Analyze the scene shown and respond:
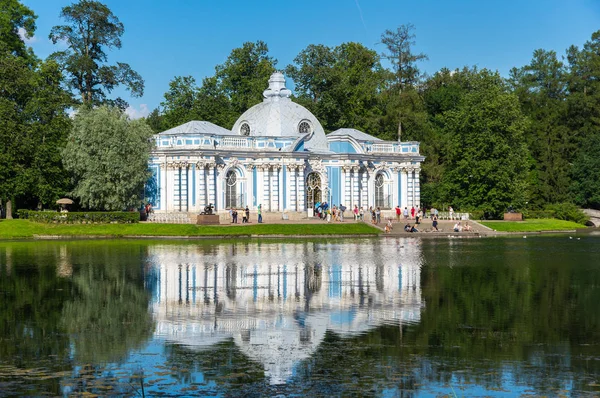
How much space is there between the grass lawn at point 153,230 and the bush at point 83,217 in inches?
28.2

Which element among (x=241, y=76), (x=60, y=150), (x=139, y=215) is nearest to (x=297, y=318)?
(x=139, y=215)

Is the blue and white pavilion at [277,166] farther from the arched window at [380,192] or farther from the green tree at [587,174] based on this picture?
the green tree at [587,174]

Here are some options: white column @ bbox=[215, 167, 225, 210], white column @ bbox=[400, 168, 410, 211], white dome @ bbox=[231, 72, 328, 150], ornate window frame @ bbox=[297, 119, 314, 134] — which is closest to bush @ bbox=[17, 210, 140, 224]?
white column @ bbox=[215, 167, 225, 210]

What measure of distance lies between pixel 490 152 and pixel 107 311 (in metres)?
56.1

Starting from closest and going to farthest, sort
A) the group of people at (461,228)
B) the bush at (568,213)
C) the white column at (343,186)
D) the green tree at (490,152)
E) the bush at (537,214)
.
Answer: the group of people at (461,228), the green tree at (490,152), the white column at (343,186), the bush at (537,214), the bush at (568,213)

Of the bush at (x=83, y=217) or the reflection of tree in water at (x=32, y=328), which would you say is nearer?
the reflection of tree in water at (x=32, y=328)

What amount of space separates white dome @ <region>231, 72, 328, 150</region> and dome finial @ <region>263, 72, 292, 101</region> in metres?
0.55

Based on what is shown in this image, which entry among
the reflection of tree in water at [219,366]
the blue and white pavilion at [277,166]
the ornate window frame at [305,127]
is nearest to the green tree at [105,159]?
the blue and white pavilion at [277,166]

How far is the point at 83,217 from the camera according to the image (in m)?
60.0

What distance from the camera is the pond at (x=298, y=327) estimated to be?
50.3 ft

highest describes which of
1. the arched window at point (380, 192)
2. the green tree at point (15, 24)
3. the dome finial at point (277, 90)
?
the green tree at point (15, 24)

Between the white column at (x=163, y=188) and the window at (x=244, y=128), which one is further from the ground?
the window at (x=244, y=128)

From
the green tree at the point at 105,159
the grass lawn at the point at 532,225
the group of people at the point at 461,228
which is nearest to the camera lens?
the group of people at the point at 461,228

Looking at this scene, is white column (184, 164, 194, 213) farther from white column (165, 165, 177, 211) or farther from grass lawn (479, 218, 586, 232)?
grass lawn (479, 218, 586, 232)
